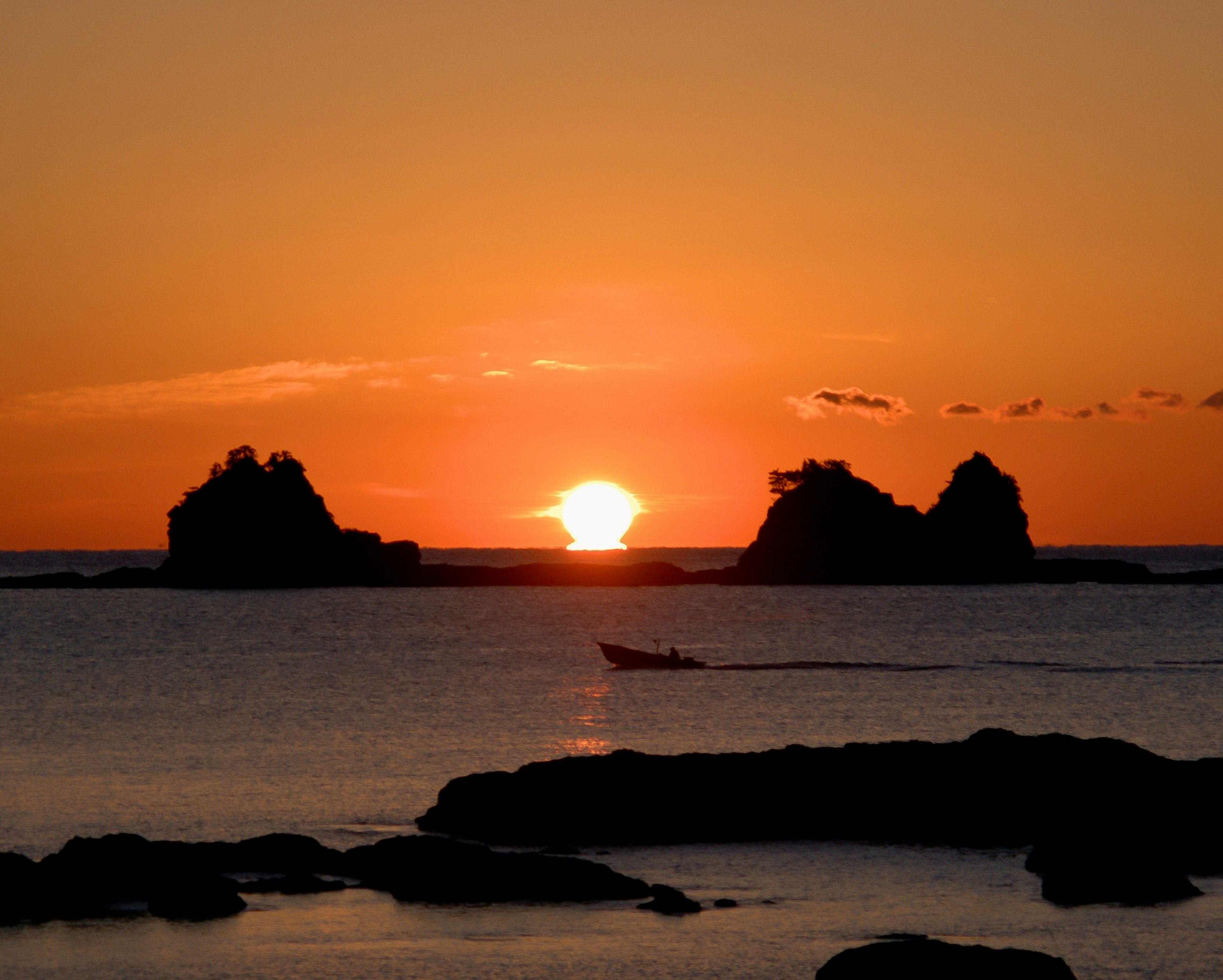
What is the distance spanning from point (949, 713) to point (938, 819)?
2567 cm

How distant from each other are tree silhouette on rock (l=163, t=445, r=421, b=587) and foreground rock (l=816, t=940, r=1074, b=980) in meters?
162

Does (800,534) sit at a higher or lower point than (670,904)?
higher

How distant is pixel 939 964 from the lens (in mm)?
18734

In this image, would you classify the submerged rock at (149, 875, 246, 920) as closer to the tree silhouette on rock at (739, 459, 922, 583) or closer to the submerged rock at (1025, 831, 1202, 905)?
the submerged rock at (1025, 831, 1202, 905)

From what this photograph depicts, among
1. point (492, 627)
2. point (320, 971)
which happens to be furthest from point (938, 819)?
point (492, 627)

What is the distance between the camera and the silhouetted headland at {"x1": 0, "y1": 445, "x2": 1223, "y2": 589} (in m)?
177

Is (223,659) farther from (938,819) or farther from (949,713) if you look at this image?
(938,819)

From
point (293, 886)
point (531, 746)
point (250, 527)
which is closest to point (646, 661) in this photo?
point (531, 746)

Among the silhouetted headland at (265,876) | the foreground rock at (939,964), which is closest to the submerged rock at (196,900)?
the silhouetted headland at (265,876)

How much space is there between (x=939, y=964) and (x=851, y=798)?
13.0 m

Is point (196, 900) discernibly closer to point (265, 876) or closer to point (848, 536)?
point (265, 876)

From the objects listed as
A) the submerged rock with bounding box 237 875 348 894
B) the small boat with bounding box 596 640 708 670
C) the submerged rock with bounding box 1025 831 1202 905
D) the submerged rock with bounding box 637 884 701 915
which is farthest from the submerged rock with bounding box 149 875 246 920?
the small boat with bounding box 596 640 708 670

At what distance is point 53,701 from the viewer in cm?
5822

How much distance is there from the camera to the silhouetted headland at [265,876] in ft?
78.2
